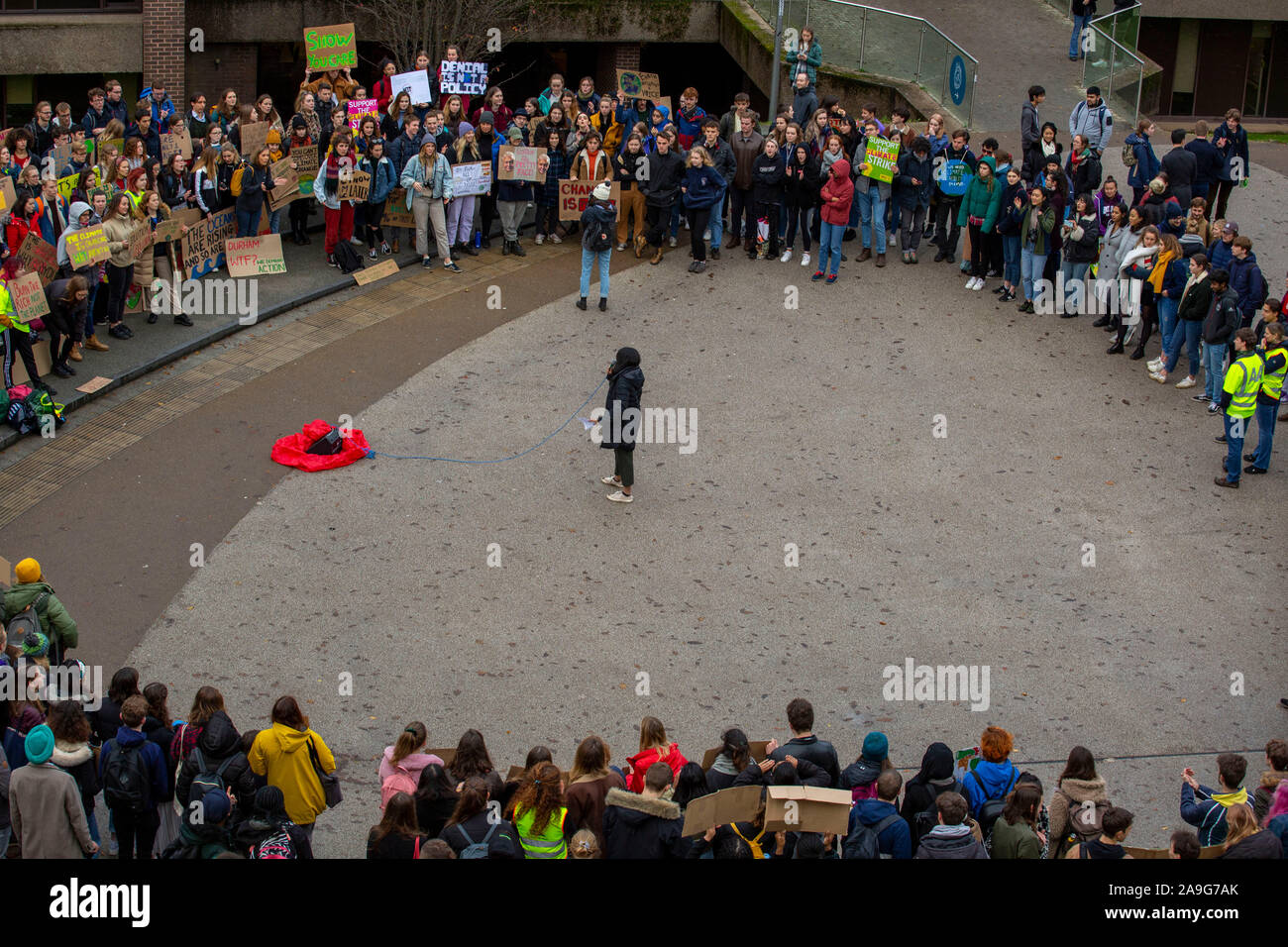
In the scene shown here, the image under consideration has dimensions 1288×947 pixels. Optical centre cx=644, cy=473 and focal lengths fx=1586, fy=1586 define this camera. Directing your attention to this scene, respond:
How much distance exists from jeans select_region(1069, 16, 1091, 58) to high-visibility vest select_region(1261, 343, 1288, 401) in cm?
1212

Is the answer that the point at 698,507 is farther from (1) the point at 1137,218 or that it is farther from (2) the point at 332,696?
(1) the point at 1137,218

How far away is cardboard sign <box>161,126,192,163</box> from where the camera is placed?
19.1 meters

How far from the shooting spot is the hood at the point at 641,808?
8.62 m

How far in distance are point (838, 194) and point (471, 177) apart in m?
4.50

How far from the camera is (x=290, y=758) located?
9.34 metres

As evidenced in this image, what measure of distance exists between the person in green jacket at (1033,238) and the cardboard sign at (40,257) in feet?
34.2

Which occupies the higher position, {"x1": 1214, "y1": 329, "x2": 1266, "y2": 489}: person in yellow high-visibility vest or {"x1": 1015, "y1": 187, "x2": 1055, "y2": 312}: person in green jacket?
{"x1": 1015, "y1": 187, "x2": 1055, "y2": 312}: person in green jacket

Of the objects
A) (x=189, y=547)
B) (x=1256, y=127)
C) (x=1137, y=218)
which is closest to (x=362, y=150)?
(x=189, y=547)

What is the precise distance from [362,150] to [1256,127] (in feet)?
56.4

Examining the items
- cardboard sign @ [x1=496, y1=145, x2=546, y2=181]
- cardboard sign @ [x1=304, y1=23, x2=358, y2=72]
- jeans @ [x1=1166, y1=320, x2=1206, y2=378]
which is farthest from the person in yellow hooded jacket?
cardboard sign @ [x1=304, y1=23, x2=358, y2=72]

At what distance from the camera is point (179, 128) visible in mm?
19406

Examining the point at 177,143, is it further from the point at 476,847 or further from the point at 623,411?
the point at 476,847

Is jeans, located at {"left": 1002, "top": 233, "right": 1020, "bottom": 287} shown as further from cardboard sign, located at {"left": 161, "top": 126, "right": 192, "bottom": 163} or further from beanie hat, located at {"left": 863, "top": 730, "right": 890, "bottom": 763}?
beanie hat, located at {"left": 863, "top": 730, "right": 890, "bottom": 763}

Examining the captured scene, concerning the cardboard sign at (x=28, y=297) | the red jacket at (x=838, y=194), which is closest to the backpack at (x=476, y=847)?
the cardboard sign at (x=28, y=297)
